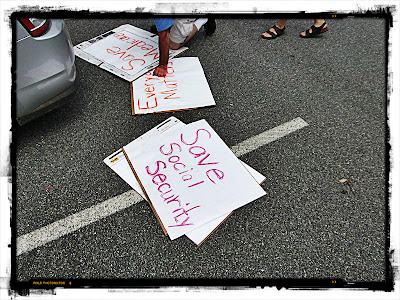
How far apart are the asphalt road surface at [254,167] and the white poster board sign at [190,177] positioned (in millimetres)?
59

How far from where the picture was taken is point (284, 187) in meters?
1.43

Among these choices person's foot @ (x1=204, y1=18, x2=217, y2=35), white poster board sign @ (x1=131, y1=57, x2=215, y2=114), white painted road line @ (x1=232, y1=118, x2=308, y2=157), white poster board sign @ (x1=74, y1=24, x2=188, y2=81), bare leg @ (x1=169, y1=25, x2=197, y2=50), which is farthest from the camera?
person's foot @ (x1=204, y1=18, x2=217, y2=35)

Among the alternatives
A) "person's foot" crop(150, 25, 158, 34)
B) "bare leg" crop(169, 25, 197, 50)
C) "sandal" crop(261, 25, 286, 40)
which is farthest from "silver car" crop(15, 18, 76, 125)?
"sandal" crop(261, 25, 286, 40)

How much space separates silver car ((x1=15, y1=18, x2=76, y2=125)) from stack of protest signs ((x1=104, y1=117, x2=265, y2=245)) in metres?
0.44

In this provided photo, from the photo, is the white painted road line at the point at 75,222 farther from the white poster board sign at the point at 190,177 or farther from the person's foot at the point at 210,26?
the person's foot at the point at 210,26

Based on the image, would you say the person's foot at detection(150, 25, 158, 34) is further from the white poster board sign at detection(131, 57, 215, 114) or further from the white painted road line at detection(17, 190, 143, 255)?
the white painted road line at detection(17, 190, 143, 255)

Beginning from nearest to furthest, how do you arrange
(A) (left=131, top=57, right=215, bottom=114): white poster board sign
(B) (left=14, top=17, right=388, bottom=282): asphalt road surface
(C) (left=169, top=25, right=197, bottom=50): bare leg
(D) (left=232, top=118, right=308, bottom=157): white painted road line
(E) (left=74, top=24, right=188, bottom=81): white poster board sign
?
(B) (left=14, top=17, right=388, bottom=282): asphalt road surface
(D) (left=232, top=118, right=308, bottom=157): white painted road line
(A) (left=131, top=57, right=215, bottom=114): white poster board sign
(E) (left=74, top=24, right=188, bottom=81): white poster board sign
(C) (left=169, top=25, right=197, bottom=50): bare leg

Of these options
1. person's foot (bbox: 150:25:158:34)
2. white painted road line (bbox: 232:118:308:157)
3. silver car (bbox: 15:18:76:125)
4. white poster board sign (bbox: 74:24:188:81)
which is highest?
silver car (bbox: 15:18:76:125)

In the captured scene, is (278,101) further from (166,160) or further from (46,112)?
(46,112)

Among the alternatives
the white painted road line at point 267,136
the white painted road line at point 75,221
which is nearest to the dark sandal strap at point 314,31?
the white painted road line at point 267,136

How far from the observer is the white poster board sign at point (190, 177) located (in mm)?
1294

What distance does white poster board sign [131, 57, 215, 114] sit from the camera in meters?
1.79

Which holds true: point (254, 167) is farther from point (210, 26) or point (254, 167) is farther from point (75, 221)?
point (210, 26)

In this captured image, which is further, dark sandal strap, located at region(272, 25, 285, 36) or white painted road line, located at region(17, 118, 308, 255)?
dark sandal strap, located at region(272, 25, 285, 36)
